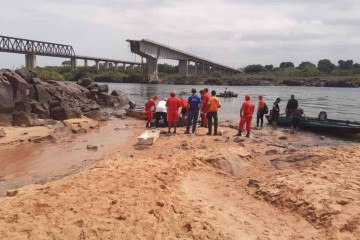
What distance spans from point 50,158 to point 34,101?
11.1 m

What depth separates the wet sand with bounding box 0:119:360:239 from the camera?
606cm

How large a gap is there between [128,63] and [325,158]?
134 meters

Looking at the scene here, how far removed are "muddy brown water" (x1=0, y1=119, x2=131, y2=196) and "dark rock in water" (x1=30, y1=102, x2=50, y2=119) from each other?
5.72 metres

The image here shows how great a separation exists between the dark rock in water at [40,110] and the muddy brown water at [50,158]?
5.72m

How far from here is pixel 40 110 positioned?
2177 centimetres

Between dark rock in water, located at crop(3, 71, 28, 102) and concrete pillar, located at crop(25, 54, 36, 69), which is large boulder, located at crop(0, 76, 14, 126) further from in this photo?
concrete pillar, located at crop(25, 54, 36, 69)

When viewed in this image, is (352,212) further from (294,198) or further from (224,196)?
(224,196)

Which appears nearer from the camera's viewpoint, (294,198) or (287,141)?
(294,198)

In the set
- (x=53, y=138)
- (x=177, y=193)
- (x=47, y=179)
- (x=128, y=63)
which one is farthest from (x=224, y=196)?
(x=128, y=63)

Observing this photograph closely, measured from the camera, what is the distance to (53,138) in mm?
15148

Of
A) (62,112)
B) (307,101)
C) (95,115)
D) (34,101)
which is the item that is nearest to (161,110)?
(62,112)

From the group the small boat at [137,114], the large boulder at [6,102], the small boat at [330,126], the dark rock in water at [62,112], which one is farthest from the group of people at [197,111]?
the large boulder at [6,102]

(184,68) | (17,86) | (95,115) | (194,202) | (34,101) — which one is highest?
(184,68)

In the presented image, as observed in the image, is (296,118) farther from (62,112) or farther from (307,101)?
(307,101)
